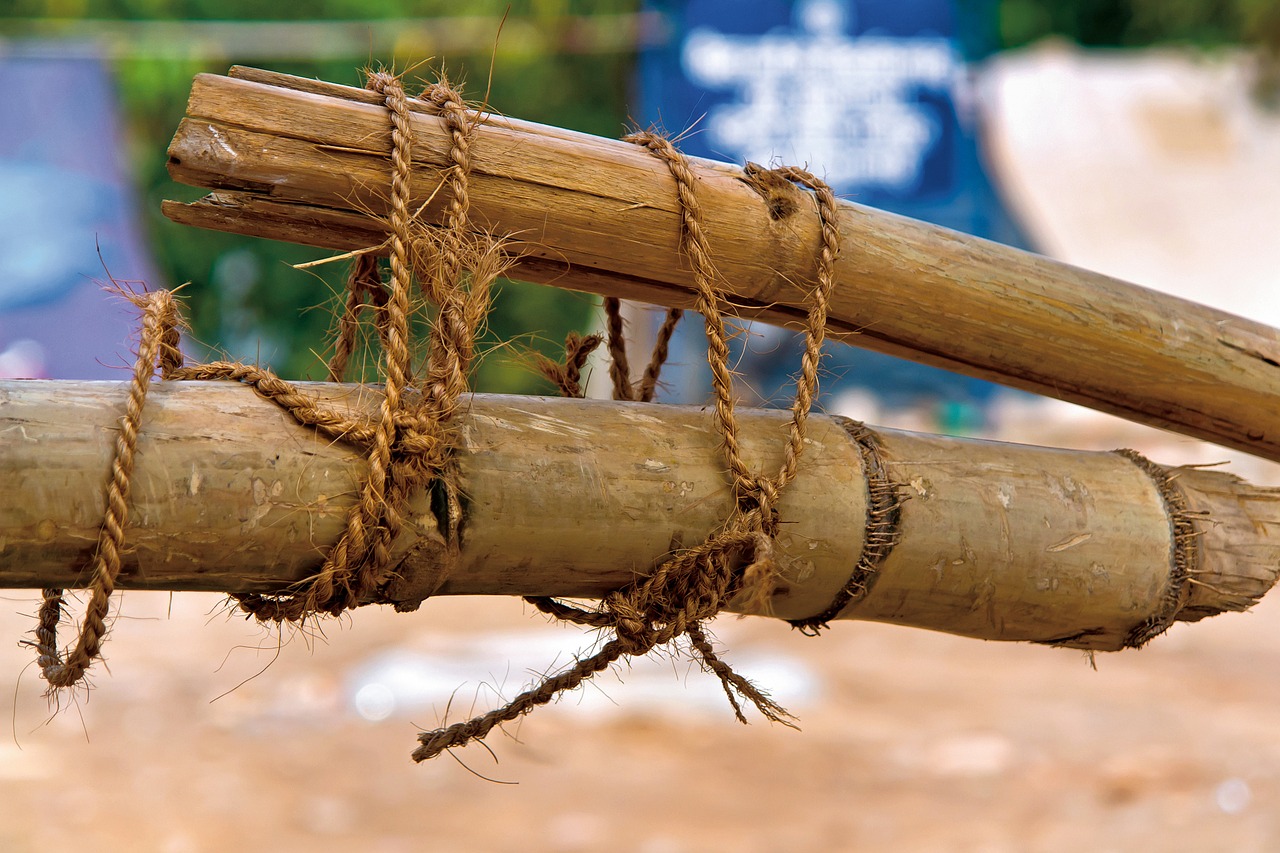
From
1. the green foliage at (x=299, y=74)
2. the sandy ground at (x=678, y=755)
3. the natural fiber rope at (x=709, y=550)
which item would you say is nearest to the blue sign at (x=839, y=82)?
the green foliage at (x=299, y=74)

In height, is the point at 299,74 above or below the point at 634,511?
below

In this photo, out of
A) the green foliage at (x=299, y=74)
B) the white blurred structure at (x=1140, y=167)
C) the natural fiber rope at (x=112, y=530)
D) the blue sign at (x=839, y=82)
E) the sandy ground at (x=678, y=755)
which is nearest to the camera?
the natural fiber rope at (x=112, y=530)

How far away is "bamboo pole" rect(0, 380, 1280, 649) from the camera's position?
0.84 meters

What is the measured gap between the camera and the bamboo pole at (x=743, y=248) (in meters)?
0.89

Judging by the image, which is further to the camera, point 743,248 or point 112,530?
point 743,248

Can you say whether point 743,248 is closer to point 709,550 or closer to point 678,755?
point 709,550

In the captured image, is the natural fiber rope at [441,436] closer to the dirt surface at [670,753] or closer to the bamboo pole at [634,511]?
the bamboo pole at [634,511]

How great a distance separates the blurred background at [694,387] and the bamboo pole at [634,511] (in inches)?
4.3

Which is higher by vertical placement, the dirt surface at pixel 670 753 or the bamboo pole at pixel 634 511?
the bamboo pole at pixel 634 511

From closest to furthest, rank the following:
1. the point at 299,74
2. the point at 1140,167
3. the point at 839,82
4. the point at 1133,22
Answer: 1. the point at 839,82
2. the point at 299,74
3. the point at 1133,22
4. the point at 1140,167

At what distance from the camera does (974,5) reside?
6.63 m

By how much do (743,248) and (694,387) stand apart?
5.03 meters

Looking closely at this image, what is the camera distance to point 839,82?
20.4 feet

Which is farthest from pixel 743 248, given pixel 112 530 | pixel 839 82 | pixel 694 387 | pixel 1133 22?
pixel 1133 22
